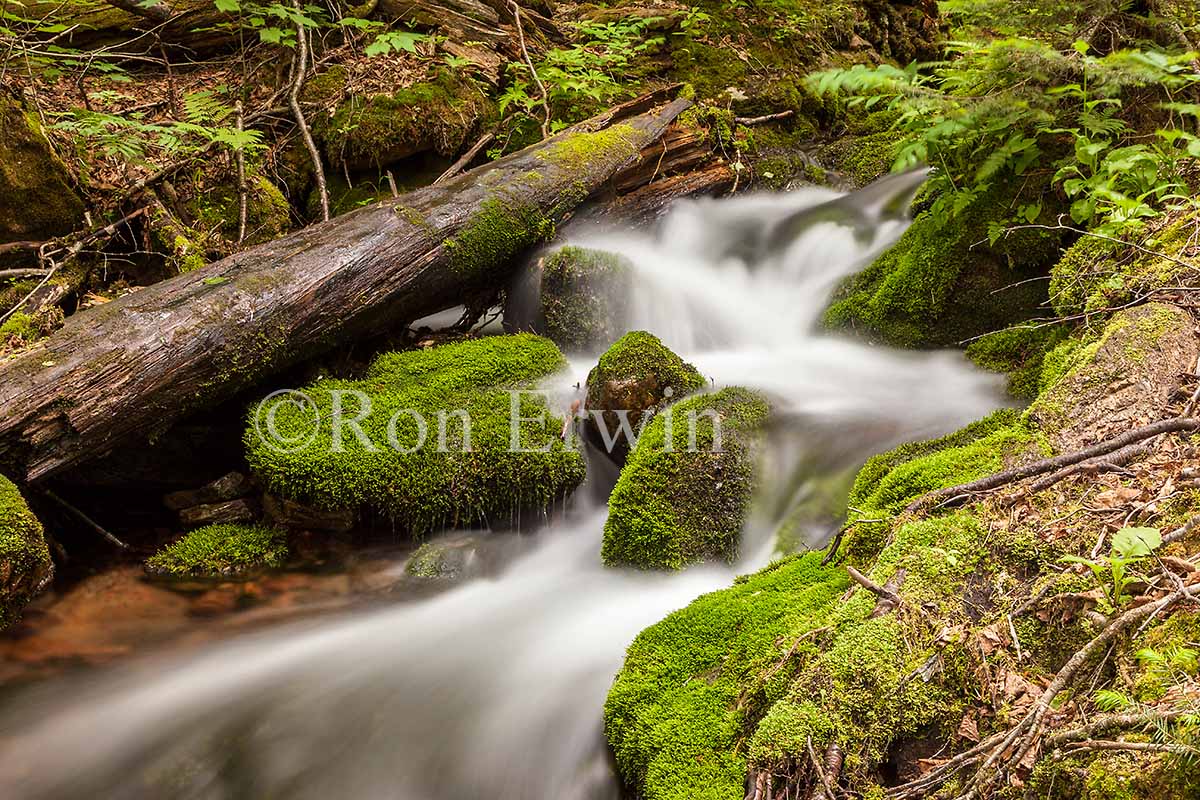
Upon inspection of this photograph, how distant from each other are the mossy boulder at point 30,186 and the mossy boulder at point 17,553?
264 cm

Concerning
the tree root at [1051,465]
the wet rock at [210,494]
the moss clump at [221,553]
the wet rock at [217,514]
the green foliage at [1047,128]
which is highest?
the green foliage at [1047,128]

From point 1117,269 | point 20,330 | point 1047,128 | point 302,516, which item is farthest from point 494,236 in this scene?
point 1117,269

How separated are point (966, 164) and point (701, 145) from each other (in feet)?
9.11

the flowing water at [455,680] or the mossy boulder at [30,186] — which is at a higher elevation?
the mossy boulder at [30,186]

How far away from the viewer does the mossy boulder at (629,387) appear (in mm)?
4367

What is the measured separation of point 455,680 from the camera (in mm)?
3400

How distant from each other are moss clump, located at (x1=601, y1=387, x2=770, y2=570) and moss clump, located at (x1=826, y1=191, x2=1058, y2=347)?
1789mm

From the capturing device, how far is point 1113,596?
1.87 meters

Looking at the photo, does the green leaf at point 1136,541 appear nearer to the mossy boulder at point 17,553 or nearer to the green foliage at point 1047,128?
the green foliage at point 1047,128

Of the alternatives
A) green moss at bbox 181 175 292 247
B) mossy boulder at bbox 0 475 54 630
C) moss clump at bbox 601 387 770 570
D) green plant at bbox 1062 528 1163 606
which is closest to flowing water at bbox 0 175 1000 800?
moss clump at bbox 601 387 770 570

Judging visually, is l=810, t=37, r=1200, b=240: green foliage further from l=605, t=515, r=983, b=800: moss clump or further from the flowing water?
l=605, t=515, r=983, b=800: moss clump

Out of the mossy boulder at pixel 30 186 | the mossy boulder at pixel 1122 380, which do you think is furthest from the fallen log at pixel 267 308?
the mossy boulder at pixel 1122 380

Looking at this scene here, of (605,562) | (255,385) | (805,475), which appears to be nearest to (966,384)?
(805,475)

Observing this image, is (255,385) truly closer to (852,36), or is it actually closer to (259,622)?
(259,622)
